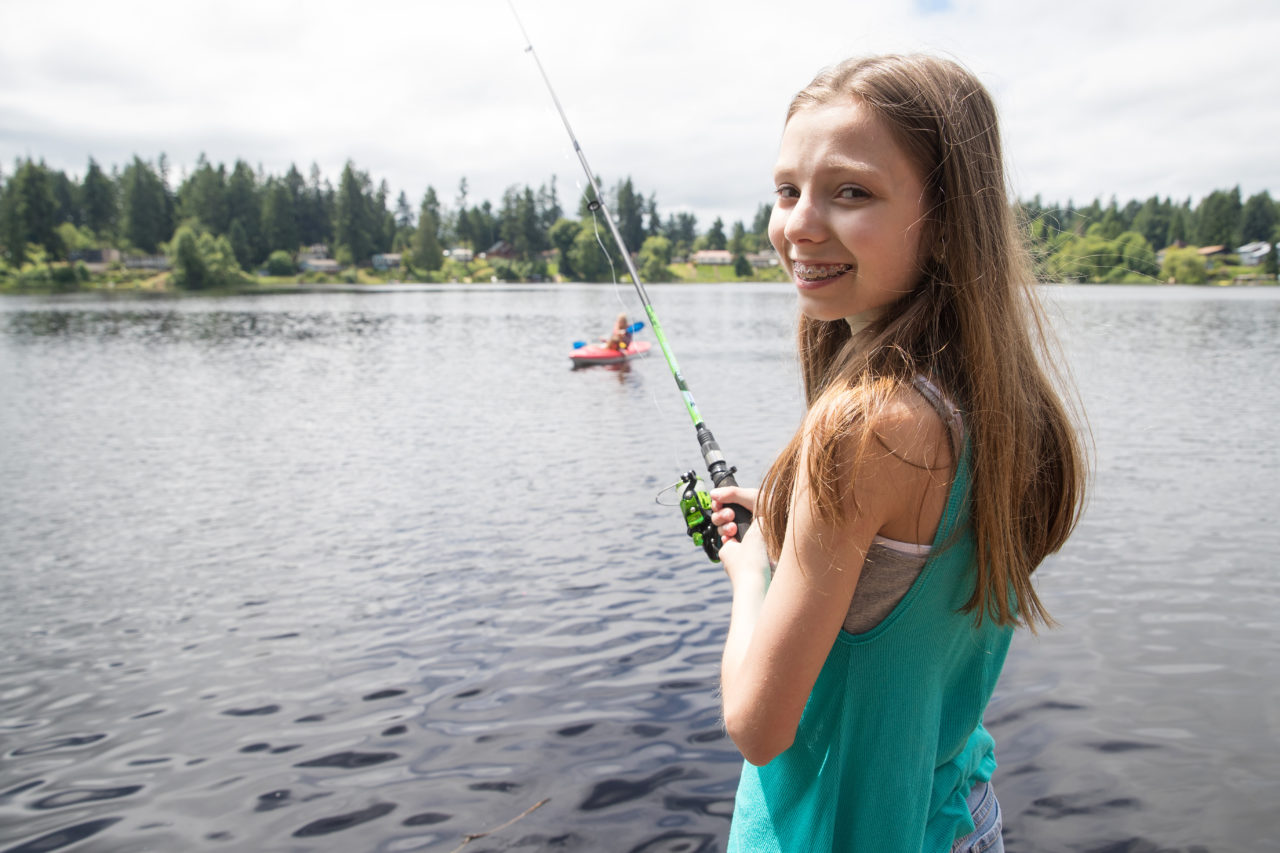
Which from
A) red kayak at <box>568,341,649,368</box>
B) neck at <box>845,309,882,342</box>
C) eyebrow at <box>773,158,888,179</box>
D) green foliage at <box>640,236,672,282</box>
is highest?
green foliage at <box>640,236,672,282</box>

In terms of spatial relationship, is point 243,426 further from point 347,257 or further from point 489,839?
point 347,257

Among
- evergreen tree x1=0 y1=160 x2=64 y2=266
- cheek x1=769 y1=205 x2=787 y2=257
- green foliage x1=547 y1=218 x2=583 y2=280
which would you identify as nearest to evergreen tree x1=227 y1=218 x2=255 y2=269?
evergreen tree x1=0 y1=160 x2=64 y2=266

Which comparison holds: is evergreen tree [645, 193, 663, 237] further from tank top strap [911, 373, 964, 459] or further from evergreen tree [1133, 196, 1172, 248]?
tank top strap [911, 373, 964, 459]

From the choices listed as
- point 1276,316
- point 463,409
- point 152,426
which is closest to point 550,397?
point 463,409

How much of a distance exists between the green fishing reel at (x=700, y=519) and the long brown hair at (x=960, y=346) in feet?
6.18

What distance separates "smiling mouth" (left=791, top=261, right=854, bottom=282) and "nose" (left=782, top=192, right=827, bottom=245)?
0.05 meters

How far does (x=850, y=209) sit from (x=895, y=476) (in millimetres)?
464

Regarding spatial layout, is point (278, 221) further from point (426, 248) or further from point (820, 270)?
point (820, 270)

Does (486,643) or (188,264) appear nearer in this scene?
(486,643)

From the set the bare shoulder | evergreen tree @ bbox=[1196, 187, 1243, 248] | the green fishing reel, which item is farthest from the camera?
evergreen tree @ bbox=[1196, 187, 1243, 248]

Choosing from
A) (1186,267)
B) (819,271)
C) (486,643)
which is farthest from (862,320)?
(1186,267)

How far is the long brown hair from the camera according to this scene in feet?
4.53

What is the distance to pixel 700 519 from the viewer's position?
3.54 meters

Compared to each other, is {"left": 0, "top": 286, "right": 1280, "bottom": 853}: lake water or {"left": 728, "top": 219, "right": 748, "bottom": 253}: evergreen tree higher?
{"left": 728, "top": 219, "right": 748, "bottom": 253}: evergreen tree
